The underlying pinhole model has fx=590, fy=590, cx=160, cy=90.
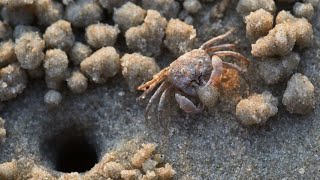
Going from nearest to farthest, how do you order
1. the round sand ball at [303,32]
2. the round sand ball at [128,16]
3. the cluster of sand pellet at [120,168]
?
the cluster of sand pellet at [120,168] < the round sand ball at [303,32] < the round sand ball at [128,16]

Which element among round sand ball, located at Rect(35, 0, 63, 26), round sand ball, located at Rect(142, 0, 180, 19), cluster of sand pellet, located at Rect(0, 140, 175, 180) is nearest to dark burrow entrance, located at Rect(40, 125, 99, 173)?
cluster of sand pellet, located at Rect(0, 140, 175, 180)

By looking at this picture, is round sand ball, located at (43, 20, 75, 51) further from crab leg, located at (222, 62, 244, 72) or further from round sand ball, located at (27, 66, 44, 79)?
crab leg, located at (222, 62, 244, 72)

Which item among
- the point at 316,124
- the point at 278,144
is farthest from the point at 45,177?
the point at 316,124

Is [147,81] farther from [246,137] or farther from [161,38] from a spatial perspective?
[246,137]

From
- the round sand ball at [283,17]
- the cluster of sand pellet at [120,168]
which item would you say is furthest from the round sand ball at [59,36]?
the round sand ball at [283,17]

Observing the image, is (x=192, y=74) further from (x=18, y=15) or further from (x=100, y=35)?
(x=18, y=15)

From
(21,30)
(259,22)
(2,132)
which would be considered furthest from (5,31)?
(259,22)

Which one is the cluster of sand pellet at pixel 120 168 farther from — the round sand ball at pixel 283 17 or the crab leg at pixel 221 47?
the round sand ball at pixel 283 17
